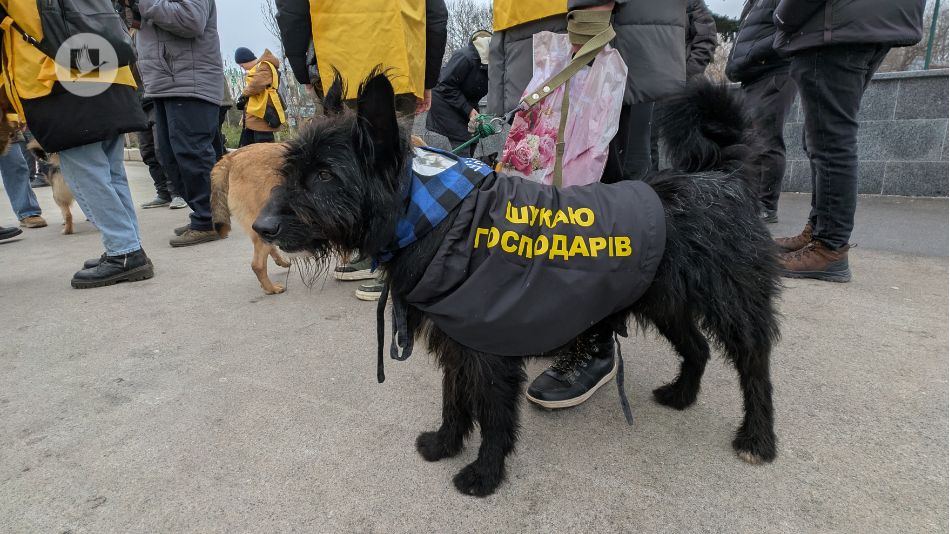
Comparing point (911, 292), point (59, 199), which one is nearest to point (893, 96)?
point (911, 292)

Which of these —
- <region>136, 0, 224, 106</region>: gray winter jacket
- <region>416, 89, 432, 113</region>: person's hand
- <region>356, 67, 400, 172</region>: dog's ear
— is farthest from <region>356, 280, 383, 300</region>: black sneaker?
<region>136, 0, 224, 106</region>: gray winter jacket

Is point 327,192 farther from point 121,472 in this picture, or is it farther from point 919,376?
point 919,376

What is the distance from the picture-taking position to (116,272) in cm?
439

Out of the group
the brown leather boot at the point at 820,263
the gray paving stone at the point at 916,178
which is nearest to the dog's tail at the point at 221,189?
the brown leather boot at the point at 820,263

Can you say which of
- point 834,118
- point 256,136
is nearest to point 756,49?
point 834,118

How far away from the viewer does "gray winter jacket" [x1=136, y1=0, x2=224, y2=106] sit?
4844 millimetres

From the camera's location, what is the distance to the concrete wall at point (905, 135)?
20.0 feet

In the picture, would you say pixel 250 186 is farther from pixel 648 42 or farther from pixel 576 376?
pixel 648 42

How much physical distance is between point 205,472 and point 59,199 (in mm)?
6345

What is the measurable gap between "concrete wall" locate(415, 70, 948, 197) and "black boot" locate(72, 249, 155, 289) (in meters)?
8.45

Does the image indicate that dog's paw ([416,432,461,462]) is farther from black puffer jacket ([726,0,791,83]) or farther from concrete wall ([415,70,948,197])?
concrete wall ([415,70,948,197])

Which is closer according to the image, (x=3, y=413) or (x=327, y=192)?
(x=327, y=192)

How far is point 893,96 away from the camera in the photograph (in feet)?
20.6

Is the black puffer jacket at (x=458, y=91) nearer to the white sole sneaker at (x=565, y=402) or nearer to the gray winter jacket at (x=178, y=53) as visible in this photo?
the gray winter jacket at (x=178, y=53)
